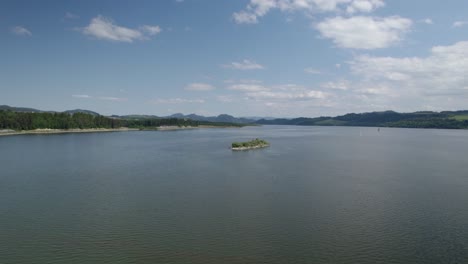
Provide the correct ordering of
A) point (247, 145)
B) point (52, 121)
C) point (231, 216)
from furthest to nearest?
1. point (52, 121)
2. point (247, 145)
3. point (231, 216)

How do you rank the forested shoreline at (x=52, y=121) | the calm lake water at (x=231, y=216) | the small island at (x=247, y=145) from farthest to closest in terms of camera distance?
the forested shoreline at (x=52, y=121) < the small island at (x=247, y=145) < the calm lake water at (x=231, y=216)

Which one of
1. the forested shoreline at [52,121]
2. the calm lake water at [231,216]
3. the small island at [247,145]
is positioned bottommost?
the calm lake water at [231,216]

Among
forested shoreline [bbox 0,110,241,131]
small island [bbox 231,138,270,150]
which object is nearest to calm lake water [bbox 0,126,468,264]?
small island [bbox 231,138,270,150]

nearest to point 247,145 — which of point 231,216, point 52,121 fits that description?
point 231,216

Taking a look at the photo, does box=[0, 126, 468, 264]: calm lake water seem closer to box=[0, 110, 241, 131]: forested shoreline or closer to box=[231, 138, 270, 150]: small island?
box=[231, 138, 270, 150]: small island

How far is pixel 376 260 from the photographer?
16078mm

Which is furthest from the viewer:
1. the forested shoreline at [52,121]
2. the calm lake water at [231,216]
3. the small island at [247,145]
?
the forested shoreline at [52,121]

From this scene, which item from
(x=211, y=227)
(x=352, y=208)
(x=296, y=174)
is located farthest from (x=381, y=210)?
(x=296, y=174)

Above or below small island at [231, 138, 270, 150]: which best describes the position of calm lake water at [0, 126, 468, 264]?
below

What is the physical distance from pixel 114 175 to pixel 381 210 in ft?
91.9

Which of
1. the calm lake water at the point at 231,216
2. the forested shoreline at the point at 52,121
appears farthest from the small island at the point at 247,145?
the forested shoreline at the point at 52,121

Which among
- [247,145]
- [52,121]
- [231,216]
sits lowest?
[231,216]

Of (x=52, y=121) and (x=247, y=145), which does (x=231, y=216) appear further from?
(x=52, y=121)

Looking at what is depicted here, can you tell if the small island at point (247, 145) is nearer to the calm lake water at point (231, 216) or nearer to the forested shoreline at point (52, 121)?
the calm lake water at point (231, 216)
